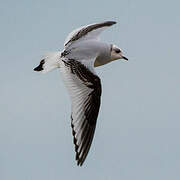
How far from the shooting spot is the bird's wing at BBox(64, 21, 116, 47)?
10094 millimetres

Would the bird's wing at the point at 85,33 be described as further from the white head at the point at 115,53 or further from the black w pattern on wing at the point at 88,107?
the black w pattern on wing at the point at 88,107

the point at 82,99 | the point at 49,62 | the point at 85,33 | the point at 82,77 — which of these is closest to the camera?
the point at 82,99

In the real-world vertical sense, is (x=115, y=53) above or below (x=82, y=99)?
below

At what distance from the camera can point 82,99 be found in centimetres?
881

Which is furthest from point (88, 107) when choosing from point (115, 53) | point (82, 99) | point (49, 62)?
point (115, 53)

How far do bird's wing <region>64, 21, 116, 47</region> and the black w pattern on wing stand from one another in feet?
3.16

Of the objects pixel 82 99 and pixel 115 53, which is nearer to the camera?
pixel 82 99

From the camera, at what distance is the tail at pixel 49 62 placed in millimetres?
9422

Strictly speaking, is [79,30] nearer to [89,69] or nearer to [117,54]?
[117,54]

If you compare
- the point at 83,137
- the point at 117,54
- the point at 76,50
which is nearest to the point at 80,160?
the point at 83,137

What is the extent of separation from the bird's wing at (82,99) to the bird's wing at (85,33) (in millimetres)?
901

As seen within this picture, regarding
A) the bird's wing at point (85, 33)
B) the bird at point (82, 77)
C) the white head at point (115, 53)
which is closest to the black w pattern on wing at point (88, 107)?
the bird at point (82, 77)

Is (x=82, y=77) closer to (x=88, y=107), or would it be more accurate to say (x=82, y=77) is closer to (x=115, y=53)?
(x=88, y=107)

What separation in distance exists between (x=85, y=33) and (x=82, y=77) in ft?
4.54
